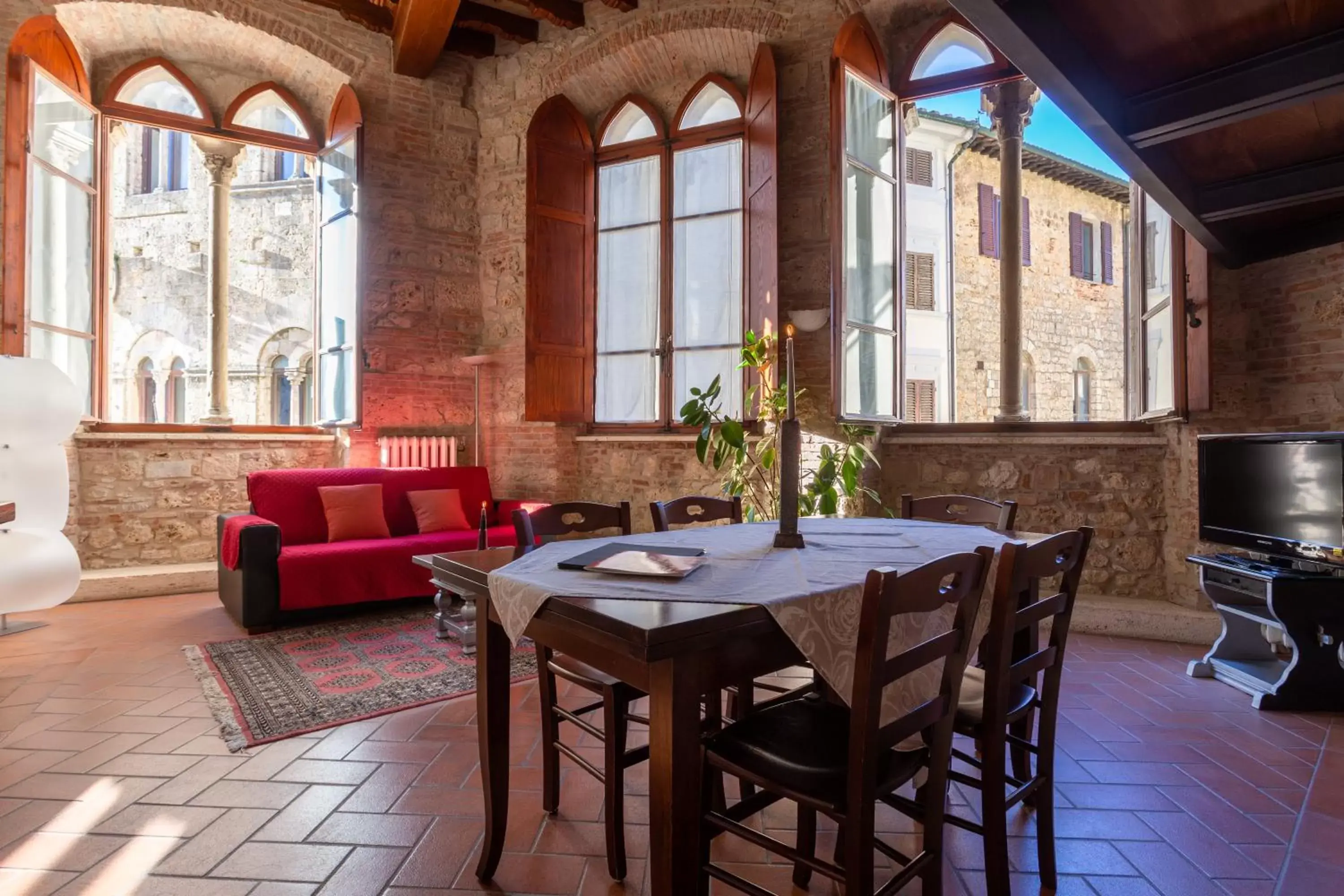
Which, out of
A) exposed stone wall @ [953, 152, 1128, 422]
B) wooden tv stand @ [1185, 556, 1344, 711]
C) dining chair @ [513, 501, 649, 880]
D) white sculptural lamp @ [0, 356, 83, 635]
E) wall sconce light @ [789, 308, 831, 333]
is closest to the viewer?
dining chair @ [513, 501, 649, 880]

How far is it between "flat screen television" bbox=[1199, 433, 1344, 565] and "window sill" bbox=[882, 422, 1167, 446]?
66 centimetres

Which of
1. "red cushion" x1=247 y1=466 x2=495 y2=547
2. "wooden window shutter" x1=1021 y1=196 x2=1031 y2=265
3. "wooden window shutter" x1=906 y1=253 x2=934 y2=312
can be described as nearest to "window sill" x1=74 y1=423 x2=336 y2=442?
"red cushion" x1=247 y1=466 x2=495 y2=547

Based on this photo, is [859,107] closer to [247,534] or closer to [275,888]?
[247,534]

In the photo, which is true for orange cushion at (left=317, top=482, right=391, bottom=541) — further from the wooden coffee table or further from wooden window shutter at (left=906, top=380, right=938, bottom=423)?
wooden window shutter at (left=906, top=380, right=938, bottom=423)

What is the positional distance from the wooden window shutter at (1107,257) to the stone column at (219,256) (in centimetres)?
1452

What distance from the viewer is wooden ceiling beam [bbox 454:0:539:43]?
5754mm

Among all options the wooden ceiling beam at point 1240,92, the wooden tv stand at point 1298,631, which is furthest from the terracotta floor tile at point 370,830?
the wooden tv stand at point 1298,631

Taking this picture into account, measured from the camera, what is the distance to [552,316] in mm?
5723

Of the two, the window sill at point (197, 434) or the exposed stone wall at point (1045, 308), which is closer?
the window sill at point (197, 434)

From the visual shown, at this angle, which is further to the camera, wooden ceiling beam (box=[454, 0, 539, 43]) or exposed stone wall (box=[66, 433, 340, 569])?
wooden ceiling beam (box=[454, 0, 539, 43])

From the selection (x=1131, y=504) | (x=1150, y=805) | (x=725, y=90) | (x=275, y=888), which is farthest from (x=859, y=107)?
(x=275, y=888)

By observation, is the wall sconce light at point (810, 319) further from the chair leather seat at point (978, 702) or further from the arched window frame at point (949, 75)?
the chair leather seat at point (978, 702)

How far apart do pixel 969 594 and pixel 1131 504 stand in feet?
12.2

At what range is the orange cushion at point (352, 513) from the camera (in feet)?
15.1
